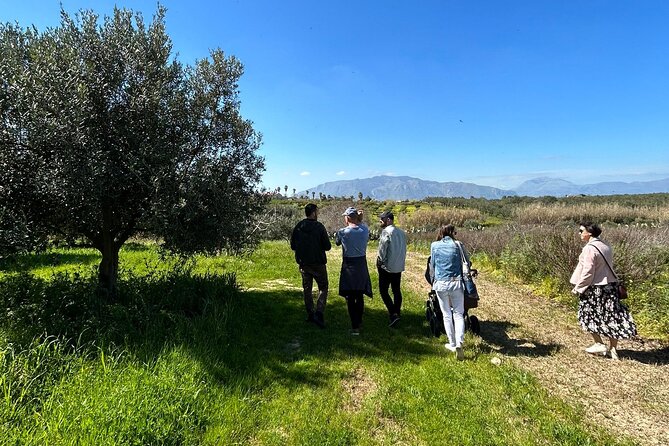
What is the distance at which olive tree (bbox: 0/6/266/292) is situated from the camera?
18.9 feet

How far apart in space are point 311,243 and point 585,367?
518 cm

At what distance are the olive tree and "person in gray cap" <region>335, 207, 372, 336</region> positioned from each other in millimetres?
2235

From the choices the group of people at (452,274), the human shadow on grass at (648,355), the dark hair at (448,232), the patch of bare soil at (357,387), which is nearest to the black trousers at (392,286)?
the group of people at (452,274)

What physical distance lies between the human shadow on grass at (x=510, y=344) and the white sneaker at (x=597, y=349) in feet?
1.51

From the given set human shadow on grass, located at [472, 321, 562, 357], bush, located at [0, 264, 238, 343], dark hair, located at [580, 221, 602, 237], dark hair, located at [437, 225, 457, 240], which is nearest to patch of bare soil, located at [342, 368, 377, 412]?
human shadow on grass, located at [472, 321, 562, 357]

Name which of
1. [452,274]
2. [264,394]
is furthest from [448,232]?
[264,394]

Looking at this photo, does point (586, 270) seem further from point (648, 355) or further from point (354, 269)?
point (354, 269)

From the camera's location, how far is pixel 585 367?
566 centimetres

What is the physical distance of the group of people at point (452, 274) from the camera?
19.8ft

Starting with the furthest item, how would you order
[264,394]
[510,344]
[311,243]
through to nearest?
[311,243], [510,344], [264,394]

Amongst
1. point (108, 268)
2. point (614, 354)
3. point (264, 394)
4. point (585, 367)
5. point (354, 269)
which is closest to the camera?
point (264, 394)

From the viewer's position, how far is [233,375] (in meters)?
4.97

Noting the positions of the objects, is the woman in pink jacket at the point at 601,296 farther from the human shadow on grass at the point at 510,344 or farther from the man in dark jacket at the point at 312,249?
the man in dark jacket at the point at 312,249

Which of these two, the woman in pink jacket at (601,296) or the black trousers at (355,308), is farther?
the black trousers at (355,308)
